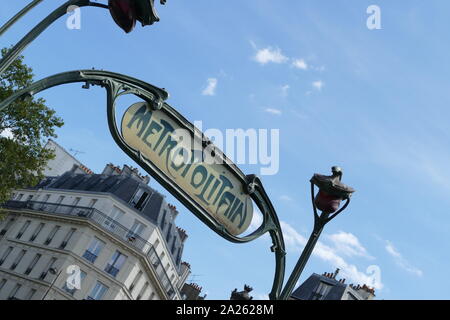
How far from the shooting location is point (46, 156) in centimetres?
2228

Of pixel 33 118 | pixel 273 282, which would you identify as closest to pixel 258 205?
pixel 273 282

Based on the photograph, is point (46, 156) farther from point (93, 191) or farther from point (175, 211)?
point (175, 211)

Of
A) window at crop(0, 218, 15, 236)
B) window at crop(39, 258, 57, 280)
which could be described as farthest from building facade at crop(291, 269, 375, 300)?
window at crop(0, 218, 15, 236)

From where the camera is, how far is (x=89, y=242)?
41156mm

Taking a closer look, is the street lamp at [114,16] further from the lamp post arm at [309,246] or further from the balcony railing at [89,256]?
the balcony railing at [89,256]

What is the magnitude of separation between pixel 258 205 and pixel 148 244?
39386 millimetres

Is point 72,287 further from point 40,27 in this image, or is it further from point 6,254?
point 40,27

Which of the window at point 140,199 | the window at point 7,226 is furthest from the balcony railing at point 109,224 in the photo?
the window at point 7,226

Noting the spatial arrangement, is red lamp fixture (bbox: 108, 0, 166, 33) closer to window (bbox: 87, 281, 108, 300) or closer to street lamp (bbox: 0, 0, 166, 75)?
street lamp (bbox: 0, 0, 166, 75)

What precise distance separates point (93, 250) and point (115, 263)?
2071mm

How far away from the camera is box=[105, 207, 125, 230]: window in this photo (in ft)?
138

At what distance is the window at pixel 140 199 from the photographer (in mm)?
44906

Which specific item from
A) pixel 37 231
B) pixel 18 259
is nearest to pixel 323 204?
pixel 37 231

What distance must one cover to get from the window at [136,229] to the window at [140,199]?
1686 millimetres
